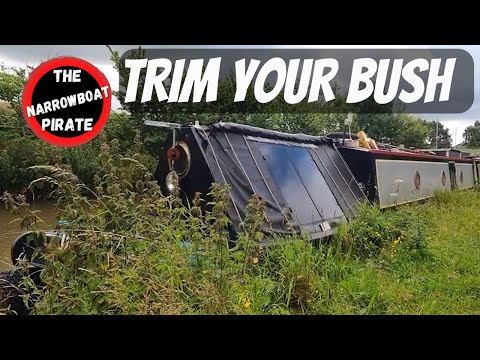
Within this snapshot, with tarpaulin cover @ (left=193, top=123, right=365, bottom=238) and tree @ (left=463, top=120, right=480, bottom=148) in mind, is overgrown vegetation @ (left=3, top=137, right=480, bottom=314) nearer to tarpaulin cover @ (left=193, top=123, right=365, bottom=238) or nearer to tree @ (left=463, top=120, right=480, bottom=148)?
tarpaulin cover @ (left=193, top=123, right=365, bottom=238)

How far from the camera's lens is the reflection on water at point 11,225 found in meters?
2.47

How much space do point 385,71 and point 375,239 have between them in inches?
41.9

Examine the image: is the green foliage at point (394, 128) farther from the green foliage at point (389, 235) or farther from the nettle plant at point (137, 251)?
the nettle plant at point (137, 251)

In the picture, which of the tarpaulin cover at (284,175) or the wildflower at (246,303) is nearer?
the wildflower at (246,303)

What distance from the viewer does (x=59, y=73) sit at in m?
2.59

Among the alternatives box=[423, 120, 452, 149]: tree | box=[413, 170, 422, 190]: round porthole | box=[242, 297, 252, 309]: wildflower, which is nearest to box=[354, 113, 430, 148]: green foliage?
box=[423, 120, 452, 149]: tree

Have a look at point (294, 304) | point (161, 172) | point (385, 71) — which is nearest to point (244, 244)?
point (294, 304)

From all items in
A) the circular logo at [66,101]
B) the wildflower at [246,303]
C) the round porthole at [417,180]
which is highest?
the circular logo at [66,101]

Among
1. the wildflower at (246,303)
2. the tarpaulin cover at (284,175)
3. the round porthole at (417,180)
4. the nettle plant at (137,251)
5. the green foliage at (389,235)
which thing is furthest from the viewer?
the round porthole at (417,180)

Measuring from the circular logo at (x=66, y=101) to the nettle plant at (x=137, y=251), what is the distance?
0.65 ft

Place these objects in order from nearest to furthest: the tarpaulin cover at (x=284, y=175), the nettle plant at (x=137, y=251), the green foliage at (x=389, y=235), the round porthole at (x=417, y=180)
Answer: the nettle plant at (x=137, y=251)
the tarpaulin cover at (x=284, y=175)
the green foliage at (x=389, y=235)
the round porthole at (x=417, y=180)

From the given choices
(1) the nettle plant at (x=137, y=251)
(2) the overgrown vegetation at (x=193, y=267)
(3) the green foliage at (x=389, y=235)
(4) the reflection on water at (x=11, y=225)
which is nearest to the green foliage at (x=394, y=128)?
(3) the green foliage at (x=389, y=235)
